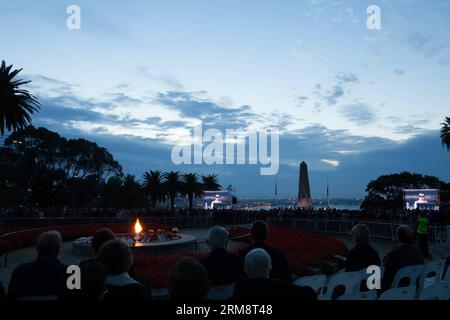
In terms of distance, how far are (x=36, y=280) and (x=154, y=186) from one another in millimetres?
79082

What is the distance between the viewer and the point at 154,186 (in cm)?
8281

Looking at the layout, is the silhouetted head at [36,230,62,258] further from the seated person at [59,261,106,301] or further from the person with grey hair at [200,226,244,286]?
the person with grey hair at [200,226,244,286]

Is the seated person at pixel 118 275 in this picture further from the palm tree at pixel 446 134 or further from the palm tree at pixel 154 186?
the palm tree at pixel 154 186

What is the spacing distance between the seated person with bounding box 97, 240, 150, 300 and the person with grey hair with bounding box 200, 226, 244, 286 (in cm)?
148

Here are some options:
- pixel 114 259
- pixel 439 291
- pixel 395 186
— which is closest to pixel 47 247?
pixel 114 259

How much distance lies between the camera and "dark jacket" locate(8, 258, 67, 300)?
480 centimetres

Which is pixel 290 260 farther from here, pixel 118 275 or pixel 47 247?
pixel 118 275

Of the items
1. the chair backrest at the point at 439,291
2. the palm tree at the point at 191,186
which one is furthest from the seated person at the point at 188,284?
the palm tree at the point at 191,186

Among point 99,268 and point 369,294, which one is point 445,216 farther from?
point 99,268

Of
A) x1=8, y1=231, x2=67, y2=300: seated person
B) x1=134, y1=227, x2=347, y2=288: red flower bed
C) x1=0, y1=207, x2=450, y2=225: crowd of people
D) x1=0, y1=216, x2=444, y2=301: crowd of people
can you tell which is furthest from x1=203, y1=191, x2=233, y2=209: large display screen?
x1=8, y1=231, x2=67, y2=300: seated person

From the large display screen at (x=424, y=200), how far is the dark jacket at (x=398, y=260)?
35391mm

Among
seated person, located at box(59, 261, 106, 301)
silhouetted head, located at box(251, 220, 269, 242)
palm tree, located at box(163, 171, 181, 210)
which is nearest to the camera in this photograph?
seated person, located at box(59, 261, 106, 301)

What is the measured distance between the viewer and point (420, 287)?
6.82 meters
